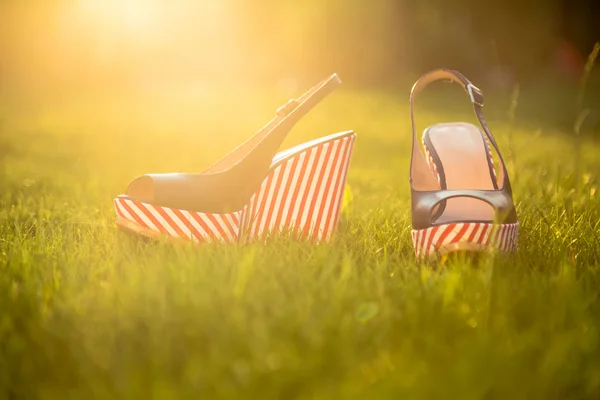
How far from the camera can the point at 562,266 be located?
8.13 ft

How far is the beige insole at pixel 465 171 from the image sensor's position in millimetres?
3492

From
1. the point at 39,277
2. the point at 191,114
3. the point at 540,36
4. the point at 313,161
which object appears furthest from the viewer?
the point at 540,36

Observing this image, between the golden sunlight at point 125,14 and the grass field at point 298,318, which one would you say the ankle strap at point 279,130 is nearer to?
the grass field at point 298,318

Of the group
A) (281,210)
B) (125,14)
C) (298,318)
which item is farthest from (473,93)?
(125,14)

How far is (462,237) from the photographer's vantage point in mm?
2691

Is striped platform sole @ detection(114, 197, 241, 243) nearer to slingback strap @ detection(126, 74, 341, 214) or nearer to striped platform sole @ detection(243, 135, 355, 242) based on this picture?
slingback strap @ detection(126, 74, 341, 214)

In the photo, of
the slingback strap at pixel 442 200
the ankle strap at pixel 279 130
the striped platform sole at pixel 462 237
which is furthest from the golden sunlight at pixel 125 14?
the striped platform sole at pixel 462 237

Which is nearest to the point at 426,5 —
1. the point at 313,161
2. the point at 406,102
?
the point at 406,102

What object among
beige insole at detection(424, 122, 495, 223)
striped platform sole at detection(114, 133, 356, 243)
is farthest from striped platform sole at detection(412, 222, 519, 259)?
beige insole at detection(424, 122, 495, 223)

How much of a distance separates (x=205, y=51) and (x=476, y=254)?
1264 cm

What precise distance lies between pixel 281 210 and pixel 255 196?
15 centimetres

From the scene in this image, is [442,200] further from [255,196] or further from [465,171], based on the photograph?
[255,196]

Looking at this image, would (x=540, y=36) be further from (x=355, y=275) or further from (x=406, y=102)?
(x=355, y=275)

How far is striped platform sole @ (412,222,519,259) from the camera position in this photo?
2643 millimetres
